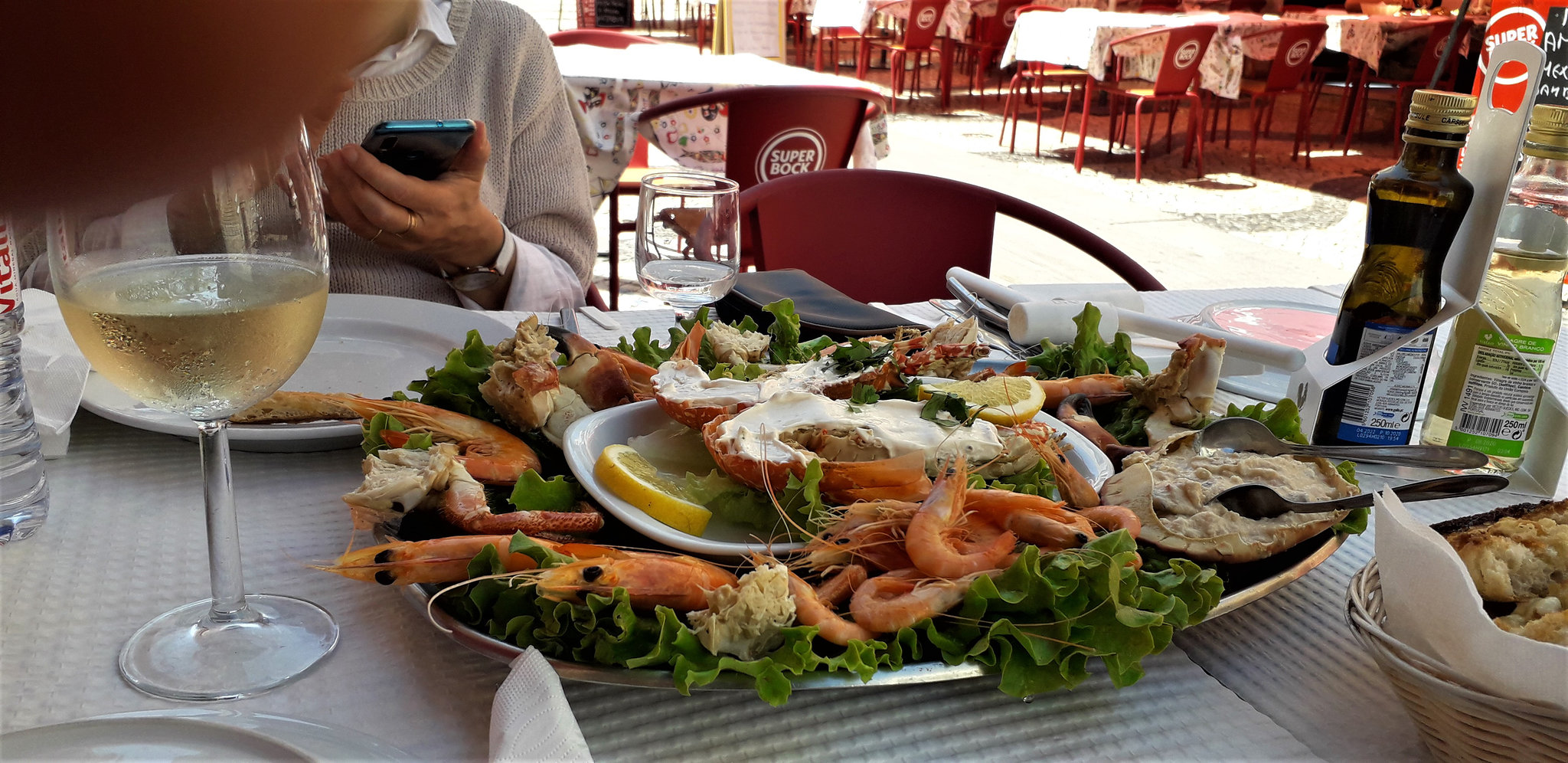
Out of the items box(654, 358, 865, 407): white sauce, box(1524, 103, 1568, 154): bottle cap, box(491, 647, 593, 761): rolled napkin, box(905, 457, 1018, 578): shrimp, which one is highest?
box(1524, 103, 1568, 154): bottle cap

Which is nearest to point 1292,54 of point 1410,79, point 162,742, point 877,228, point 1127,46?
point 1127,46

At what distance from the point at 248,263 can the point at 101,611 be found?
0.33m

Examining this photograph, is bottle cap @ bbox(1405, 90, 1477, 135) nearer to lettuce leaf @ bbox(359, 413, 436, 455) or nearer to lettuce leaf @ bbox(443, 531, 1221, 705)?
lettuce leaf @ bbox(443, 531, 1221, 705)

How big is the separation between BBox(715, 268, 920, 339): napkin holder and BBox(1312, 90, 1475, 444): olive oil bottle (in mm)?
497

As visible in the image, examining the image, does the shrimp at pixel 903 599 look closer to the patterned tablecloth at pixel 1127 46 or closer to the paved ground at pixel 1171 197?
the paved ground at pixel 1171 197

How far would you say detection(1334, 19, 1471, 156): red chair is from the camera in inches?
353

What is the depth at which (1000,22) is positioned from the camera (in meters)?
11.4

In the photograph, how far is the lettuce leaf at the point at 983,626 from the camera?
0.63 metres

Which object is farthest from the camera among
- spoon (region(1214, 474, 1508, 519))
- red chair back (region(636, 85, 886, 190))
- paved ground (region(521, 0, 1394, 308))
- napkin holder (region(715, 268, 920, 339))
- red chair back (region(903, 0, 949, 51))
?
red chair back (region(903, 0, 949, 51))

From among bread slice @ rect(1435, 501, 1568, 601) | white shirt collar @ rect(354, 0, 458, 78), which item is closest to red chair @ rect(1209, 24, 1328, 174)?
white shirt collar @ rect(354, 0, 458, 78)

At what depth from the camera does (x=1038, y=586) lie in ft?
2.22

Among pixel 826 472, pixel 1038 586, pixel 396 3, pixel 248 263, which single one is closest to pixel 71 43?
pixel 396 3

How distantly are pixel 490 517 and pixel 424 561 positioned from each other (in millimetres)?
75

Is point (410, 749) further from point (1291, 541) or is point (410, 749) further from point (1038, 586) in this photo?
point (1291, 541)
